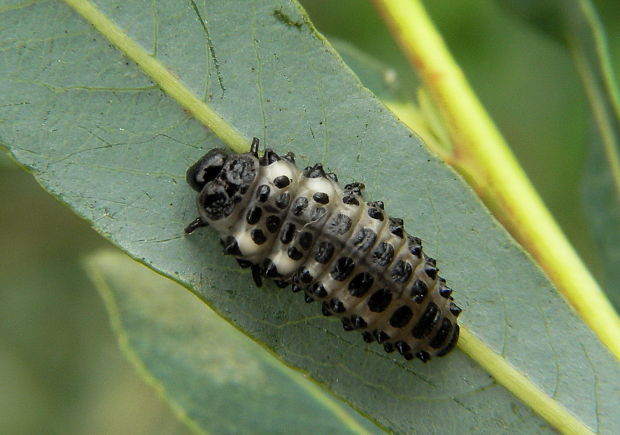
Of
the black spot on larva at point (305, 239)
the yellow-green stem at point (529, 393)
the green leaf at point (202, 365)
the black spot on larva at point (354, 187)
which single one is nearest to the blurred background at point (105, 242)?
the green leaf at point (202, 365)

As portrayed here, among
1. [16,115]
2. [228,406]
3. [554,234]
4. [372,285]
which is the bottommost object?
[228,406]

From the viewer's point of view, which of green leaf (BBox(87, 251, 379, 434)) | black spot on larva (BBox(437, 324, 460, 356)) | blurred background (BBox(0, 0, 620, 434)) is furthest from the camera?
blurred background (BBox(0, 0, 620, 434))

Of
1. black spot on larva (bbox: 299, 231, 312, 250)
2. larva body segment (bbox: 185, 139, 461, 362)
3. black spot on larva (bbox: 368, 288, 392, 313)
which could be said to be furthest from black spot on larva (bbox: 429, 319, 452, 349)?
black spot on larva (bbox: 299, 231, 312, 250)

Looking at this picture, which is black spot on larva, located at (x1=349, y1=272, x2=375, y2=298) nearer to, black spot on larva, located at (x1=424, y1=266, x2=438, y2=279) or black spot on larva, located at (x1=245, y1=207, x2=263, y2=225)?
black spot on larva, located at (x1=424, y1=266, x2=438, y2=279)

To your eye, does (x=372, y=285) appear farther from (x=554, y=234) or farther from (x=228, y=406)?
(x=228, y=406)

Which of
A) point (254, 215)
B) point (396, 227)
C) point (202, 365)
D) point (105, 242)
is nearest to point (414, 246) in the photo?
point (396, 227)

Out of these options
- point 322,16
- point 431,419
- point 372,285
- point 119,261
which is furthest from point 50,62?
point 322,16

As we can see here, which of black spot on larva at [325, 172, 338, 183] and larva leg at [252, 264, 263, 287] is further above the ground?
black spot on larva at [325, 172, 338, 183]

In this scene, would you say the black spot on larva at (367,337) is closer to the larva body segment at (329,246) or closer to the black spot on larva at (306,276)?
the larva body segment at (329,246)

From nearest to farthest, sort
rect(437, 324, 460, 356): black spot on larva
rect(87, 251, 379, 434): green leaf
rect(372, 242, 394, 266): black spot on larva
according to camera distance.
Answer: rect(372, 242, 394, 266): black spot on larva < rect(437, 324, 460, 356): black spot on larva < rect(87, 251, 379, 434): green leaf
